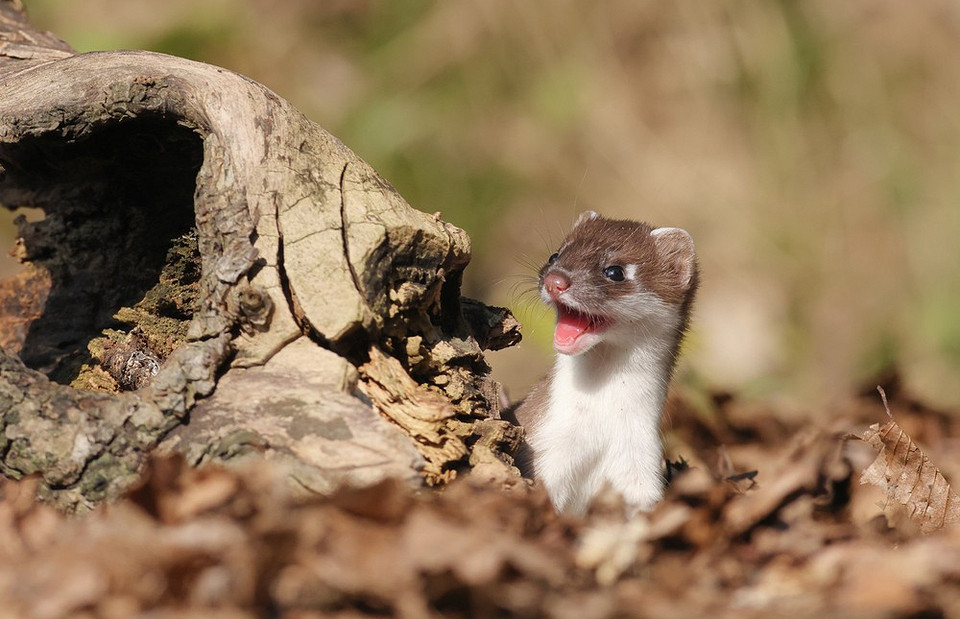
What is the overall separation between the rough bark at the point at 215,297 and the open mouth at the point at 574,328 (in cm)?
30

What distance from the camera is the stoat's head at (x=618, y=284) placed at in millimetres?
4801

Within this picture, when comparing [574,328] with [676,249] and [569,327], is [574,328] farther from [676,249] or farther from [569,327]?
[676,249]

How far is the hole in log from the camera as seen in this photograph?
4.18m

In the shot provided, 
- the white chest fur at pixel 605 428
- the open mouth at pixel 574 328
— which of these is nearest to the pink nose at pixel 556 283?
the open mouth at pixel 574 328

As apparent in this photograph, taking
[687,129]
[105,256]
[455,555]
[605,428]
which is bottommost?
[605,428]

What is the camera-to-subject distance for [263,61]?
30.1 ft

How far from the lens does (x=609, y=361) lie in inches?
197

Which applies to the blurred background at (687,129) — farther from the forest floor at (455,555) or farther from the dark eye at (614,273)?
the forest floor at (455,555)

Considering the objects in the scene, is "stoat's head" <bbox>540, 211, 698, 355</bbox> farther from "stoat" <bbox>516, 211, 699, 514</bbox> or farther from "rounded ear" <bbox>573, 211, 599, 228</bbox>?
"rounded ear" <bbox>573, 211, 599, 228</bbox>

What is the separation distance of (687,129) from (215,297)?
6.43 m

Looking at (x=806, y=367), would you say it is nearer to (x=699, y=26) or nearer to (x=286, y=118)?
(x=699, y=26)

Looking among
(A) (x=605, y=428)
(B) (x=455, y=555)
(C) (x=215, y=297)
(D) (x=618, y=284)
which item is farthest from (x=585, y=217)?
(B) (x=455, y=555)

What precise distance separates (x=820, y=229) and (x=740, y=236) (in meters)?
0.67

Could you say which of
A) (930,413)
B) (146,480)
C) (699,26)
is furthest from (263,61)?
(146,480)
